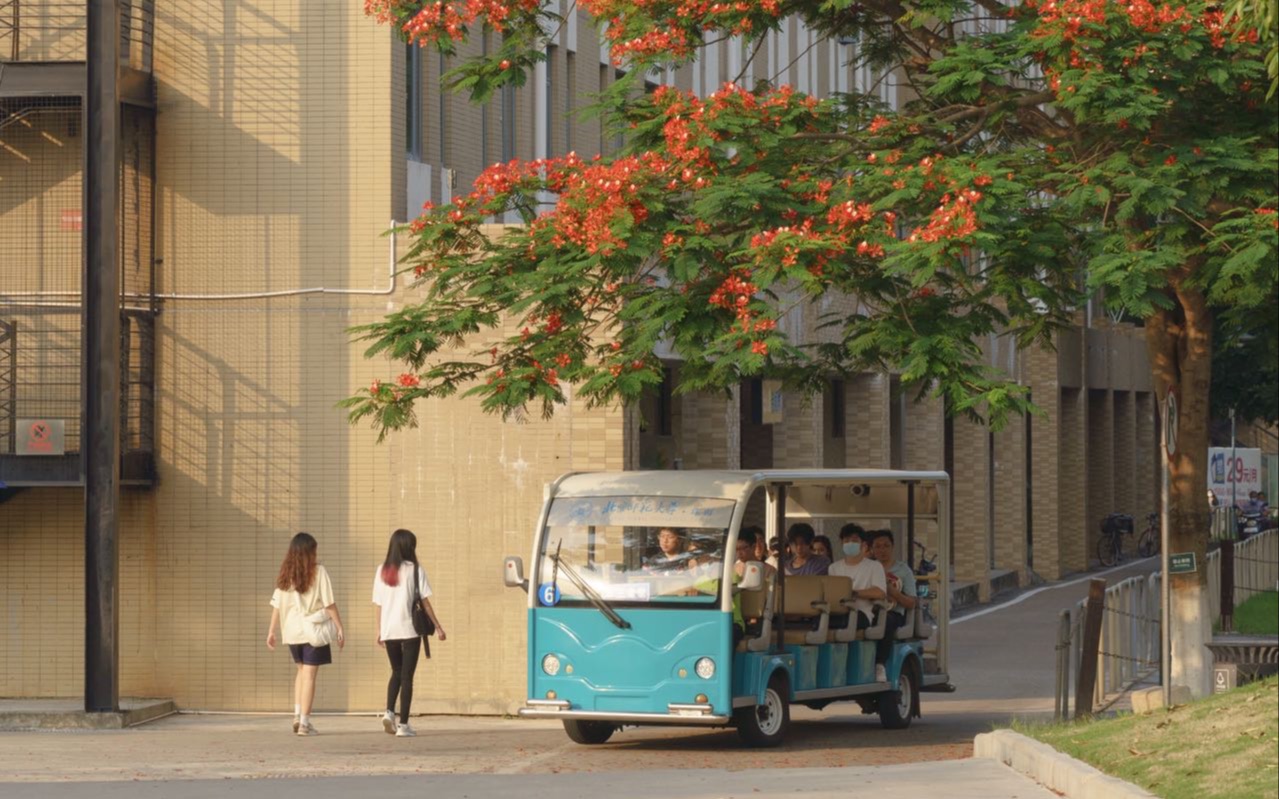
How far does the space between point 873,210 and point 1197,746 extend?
4.43 metres

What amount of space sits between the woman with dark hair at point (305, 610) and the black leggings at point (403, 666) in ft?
1.41

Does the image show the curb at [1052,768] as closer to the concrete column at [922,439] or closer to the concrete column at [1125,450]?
the concrete column at [922,439]

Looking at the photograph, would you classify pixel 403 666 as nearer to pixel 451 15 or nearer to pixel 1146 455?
pixel 451 15

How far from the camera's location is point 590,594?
1692cm

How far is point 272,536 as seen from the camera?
20422 mm

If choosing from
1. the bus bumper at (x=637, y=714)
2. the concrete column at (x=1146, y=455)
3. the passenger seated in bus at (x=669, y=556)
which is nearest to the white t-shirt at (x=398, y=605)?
the bus bumper at (x=637, y=714)

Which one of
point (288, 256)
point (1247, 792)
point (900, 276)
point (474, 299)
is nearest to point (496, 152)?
point (288, 256)

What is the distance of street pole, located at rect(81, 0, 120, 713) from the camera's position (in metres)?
18.4

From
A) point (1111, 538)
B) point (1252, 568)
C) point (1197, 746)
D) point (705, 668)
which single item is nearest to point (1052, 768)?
point (1197, 746)

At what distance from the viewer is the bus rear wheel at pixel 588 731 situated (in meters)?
17.4

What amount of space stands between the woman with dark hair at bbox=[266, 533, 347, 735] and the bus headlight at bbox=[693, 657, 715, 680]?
120 inches

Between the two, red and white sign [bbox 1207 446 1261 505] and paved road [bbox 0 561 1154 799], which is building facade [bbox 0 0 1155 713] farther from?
red and white sign [bbox 1207 446 1261 505]

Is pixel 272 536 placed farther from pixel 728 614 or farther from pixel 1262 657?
pixel 1262 657

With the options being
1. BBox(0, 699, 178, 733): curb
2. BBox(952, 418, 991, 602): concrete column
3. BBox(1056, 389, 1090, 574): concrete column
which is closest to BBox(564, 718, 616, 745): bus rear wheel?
BBox(0, 699, 178, 733): curb
